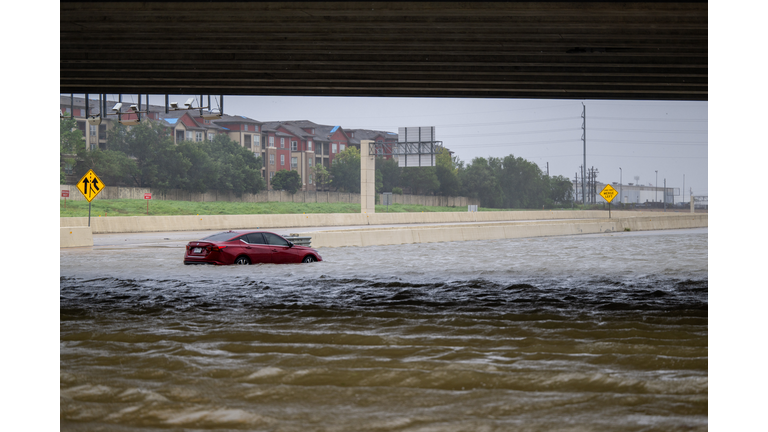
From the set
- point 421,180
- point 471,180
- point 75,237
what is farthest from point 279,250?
point 471,180

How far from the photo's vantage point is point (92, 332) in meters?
10.2

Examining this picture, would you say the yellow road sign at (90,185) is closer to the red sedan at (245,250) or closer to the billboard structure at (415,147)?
the red sedan at (245,250)

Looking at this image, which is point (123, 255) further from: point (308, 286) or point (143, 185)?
point (143, 185)

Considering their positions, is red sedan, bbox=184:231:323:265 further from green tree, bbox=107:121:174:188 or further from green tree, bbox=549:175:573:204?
green tree, bbox=549:175:573:204

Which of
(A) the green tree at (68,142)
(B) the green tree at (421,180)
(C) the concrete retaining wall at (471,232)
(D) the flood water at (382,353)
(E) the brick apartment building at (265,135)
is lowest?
(D) the flood water at (382,353)

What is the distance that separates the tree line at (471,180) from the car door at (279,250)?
84918mm

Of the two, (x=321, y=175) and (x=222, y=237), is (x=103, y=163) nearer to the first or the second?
(x=321, y=175)

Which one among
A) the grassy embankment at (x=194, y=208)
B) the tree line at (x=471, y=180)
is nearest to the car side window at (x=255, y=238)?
the grassy embankment at (x=194, y=208)

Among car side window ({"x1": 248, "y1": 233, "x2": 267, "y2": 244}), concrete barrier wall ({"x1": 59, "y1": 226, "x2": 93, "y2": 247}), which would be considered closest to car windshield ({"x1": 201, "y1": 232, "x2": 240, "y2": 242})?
car side window ({"x1": 248, "y1": 233, "x2": 267, "y2": 244})

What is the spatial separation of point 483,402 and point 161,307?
8.18 metres

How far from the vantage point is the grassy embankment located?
6488cm

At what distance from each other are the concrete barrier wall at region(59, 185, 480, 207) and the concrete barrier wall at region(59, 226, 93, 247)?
4217 centimetres

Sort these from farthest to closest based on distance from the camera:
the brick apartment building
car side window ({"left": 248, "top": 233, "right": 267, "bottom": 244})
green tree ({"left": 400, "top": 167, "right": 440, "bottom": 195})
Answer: green tree ({"left": 400, "top": 167, "right": 440, "bottom": 195})
the brick apartment building
car side window ({"left": 248, "top": 233, "right": 267, "bottom": 244})

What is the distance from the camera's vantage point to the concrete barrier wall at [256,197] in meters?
75.6
